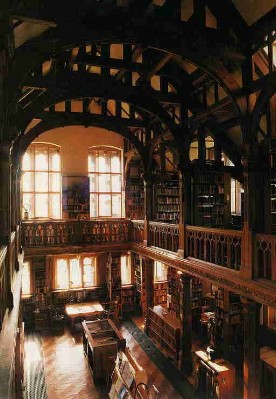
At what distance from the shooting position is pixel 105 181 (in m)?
13.0

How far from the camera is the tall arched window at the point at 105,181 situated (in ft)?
41.9

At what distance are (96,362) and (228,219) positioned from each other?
16.1ft

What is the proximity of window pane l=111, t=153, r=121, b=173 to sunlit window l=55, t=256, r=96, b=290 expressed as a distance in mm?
3529

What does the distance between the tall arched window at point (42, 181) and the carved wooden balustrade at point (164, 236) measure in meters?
4.07

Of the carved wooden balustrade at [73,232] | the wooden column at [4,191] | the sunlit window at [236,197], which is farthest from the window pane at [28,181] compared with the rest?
the wooden column at [4,191]

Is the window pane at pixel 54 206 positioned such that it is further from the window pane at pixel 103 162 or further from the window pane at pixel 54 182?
the window pane at pixel 103 162

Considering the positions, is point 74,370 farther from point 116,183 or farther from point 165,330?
point 116,183

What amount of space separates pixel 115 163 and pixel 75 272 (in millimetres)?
4456

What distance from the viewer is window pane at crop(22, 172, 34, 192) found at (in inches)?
465

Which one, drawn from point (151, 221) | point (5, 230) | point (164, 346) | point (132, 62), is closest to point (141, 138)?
point (151, 221)

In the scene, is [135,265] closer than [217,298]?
No

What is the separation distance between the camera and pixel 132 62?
6.51m

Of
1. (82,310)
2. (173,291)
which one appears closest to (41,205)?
(82,310)

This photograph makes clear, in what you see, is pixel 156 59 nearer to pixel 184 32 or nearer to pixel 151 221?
pixel 184 32
